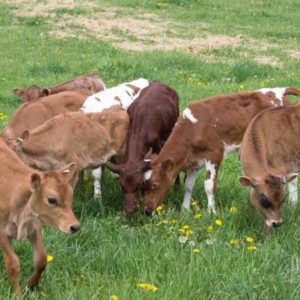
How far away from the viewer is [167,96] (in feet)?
30.0

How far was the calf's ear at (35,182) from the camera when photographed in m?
5.35

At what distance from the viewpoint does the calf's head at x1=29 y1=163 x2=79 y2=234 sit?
5.44 meters

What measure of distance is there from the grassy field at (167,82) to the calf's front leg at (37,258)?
10 centimetres

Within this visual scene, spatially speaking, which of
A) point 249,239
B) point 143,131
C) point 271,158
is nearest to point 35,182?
point 249,239

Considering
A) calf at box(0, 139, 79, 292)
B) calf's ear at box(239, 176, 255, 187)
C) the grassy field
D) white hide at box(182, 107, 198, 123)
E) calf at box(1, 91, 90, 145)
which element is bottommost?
the grassy field

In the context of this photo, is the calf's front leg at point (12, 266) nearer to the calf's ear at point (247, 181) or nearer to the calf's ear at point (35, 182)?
the calf's ear at point (35, 182)

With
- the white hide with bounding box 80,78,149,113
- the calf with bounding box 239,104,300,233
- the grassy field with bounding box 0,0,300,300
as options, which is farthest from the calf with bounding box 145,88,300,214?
the white hide with bounding box 80,78,149,113

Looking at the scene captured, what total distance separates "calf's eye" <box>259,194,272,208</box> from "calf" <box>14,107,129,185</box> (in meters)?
2.20

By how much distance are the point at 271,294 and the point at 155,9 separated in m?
18.7

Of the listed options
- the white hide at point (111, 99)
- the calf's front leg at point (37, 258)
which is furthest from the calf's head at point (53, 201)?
the white hide at point (111, 99)

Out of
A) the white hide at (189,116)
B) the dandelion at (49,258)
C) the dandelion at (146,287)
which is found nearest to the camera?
the dandelion at (146,287)

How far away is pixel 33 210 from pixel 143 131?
10.0 ft

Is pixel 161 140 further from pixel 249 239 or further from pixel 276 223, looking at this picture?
pixel 249 239

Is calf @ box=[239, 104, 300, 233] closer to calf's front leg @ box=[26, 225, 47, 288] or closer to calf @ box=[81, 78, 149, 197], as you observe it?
calf @ box=[81, 78, 149, 197]
